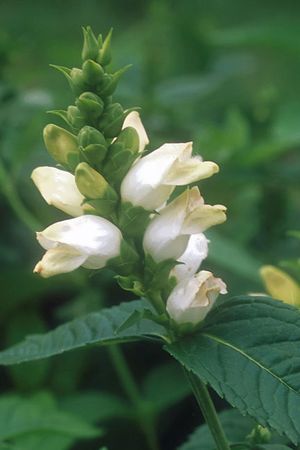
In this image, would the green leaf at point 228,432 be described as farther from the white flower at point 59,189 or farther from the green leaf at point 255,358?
the white flower at point 59,189

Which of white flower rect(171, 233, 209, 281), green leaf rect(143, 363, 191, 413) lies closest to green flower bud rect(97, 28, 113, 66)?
white flower rect(171, 233, 209, 281)

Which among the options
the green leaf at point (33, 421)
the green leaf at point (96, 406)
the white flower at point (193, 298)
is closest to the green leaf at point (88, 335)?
the white flower at point (193, 298)

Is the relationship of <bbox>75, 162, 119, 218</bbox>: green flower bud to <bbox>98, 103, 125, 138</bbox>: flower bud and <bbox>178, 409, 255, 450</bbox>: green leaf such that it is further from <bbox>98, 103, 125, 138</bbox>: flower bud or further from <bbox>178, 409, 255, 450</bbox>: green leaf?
<bbox>178, 409, 255, 450</bbox>: green leaf

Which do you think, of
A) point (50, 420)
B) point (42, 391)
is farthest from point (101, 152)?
point (42, 391)

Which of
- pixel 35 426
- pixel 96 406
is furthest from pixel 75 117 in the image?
pixel 96 406

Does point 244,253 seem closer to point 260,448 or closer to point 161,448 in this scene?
point 161,448

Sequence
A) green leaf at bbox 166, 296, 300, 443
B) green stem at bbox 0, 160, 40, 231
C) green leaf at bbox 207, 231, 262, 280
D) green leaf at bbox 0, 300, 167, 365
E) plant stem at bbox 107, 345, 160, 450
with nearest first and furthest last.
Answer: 1. green leaf at bbox 166, 296, 300, 443
2. green leaf at bbox 0, 300, 167, 365
3. plant stem at bbox 107, 345, 160, 450
4. green leaf at bbox 207, 231, 262, 280
5. green stem at bbox 0, 160, 40, 231
